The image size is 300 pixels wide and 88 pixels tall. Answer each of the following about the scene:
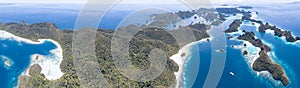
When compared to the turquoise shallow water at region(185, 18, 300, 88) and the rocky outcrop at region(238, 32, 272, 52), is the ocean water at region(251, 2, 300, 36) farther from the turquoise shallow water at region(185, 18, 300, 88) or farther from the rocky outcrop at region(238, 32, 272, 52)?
the turquoise shallow water at region(185, 18, 300, 88)

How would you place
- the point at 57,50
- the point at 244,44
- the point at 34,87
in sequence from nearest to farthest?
the point at 34,87 < the point at 57,50 < the point at 244,44

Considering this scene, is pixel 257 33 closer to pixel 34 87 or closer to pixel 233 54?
pixel 233 54

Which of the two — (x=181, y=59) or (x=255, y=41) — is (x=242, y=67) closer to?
(x=181, y=59)

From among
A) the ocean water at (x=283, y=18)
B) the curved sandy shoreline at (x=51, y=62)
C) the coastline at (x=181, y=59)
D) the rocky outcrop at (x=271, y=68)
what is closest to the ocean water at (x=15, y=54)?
the curved sandy shoreline at (x=51, y=62)

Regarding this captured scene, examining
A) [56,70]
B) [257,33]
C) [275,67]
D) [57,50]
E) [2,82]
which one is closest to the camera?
[2,82]

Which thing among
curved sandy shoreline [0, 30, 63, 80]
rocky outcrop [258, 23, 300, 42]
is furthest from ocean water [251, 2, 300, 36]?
curved sandy shoreline [0, 30, 63, 80]

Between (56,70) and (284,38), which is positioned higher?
(56,70)

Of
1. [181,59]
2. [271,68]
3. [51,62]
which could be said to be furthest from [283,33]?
[51,62]

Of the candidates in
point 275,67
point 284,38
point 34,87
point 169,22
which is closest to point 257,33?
point 284,38
